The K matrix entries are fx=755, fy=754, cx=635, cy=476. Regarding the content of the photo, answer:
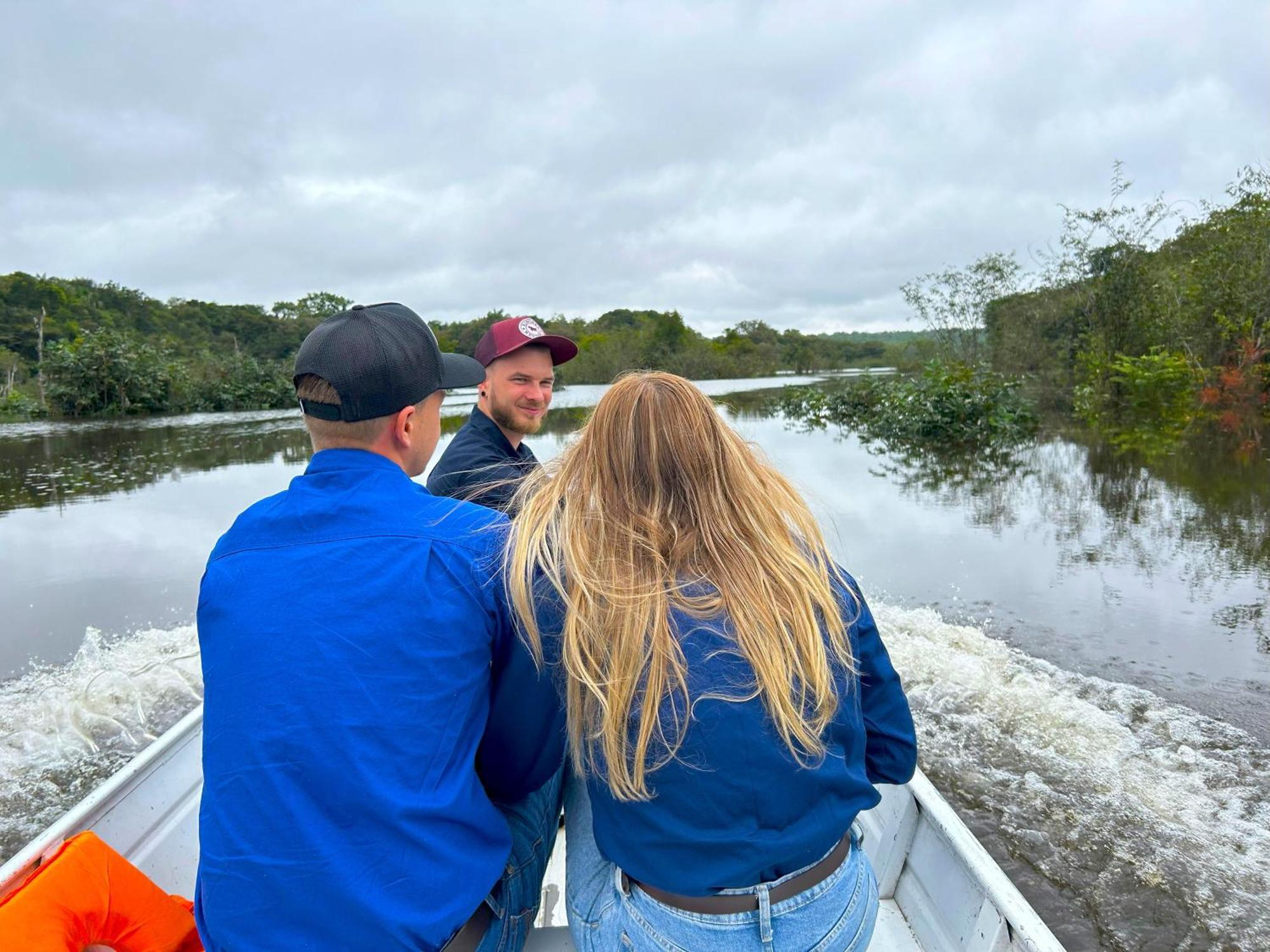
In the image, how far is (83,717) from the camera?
4.41m

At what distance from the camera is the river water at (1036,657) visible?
3.05m

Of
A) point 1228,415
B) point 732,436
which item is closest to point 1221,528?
point 732,436

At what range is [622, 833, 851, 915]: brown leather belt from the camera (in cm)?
119

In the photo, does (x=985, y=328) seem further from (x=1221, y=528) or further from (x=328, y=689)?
(x=328, y=689)

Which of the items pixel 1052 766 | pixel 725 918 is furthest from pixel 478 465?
pixel 1052 766

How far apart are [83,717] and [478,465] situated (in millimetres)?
3377

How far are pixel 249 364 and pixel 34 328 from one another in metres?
15.4

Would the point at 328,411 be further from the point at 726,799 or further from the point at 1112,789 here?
the point at 1112,789

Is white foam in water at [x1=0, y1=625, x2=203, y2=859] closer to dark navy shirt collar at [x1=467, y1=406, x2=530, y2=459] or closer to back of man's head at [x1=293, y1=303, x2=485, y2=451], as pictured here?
dark navy shirt collar at [x1=467, y1=406, x2=530, y2=459]

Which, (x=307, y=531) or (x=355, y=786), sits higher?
(x=307, y=531)

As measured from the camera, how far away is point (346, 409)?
4.35 feet

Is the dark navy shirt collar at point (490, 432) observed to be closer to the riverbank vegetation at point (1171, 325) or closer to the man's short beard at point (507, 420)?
the man's short beard at point (507, 420)

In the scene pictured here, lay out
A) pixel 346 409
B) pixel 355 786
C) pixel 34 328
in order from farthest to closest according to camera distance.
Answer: pixel 34 328 < pixel 346 409 < pixel 355 786

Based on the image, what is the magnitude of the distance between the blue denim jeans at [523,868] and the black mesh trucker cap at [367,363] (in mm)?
840
